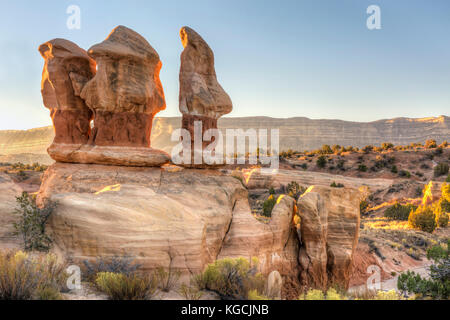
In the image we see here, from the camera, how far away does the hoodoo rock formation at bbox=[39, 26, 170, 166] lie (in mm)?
10219

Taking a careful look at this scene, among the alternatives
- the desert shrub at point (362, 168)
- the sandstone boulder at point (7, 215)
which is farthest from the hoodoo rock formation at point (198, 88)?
the desert shrub at point (362, 168)

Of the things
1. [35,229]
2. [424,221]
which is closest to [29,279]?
[35,229]

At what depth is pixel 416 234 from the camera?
21.9 metres

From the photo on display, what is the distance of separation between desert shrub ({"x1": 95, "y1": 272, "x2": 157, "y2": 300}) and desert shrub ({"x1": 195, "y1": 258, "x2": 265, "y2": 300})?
1.16m

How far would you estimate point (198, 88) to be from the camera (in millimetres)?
11297

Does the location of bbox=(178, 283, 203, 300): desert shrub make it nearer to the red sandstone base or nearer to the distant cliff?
the red sandstone base

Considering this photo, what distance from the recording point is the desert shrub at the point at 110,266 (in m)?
6.03

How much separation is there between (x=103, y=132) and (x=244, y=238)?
19.2 feet

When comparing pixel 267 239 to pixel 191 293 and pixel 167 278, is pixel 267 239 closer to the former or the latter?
pixel 167 278

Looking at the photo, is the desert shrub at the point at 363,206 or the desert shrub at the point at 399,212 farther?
the desert shrub at the point at 363,206

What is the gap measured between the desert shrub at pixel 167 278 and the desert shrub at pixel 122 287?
722mm

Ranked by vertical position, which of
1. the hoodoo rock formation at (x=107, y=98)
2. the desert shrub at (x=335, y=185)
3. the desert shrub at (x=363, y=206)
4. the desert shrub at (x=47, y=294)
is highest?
the hoodoo rock formation at (x=107, y=98)

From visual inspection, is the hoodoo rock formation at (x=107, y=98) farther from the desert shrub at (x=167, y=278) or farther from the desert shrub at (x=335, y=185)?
the desert shrub at (x=335, y=185)

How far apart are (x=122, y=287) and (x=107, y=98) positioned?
686 centimetres
